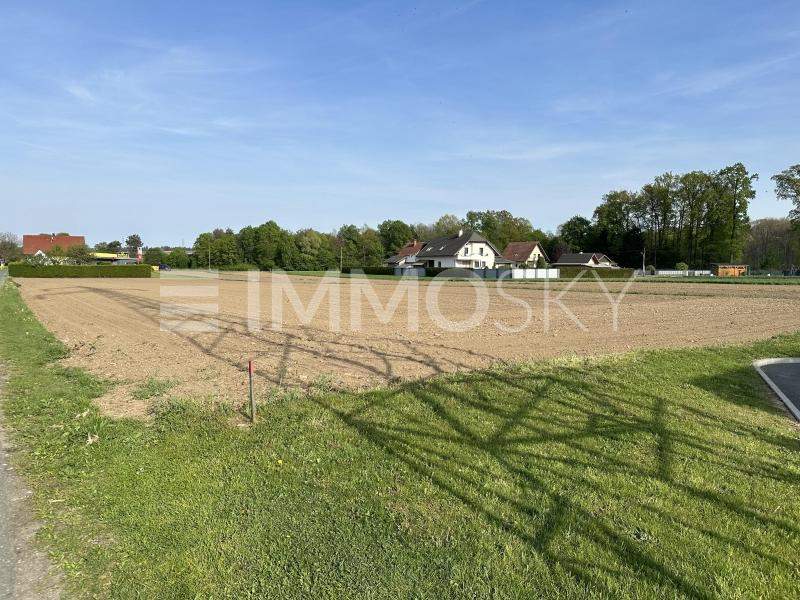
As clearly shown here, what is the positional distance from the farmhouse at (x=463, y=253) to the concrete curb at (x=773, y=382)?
6720cm

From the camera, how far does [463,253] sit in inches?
3078

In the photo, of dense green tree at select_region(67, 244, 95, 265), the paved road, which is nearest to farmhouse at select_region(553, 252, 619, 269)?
dense green tree at select_region(67, 244, 95, 265)

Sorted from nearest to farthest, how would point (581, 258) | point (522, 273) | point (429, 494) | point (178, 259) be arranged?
point (429, 494) < point (522, 273) < point (581, 258) < point (178, 259)

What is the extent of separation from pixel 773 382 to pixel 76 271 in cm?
7180

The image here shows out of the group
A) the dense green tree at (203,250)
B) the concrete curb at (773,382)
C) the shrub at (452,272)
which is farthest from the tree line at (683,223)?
the dense green tree at (203,250)

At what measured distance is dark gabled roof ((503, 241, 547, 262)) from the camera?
282ft

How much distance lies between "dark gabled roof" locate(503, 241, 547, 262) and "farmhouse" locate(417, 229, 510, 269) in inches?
122

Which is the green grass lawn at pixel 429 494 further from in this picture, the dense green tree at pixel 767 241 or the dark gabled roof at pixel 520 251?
the dense green tree at pixel 767 241

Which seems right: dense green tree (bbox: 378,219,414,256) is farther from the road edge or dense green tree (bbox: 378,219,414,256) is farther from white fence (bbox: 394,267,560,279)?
the road edge

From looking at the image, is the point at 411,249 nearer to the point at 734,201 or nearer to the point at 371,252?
the point at 371,252

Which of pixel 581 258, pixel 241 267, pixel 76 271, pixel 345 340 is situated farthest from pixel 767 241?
pixel 76 271

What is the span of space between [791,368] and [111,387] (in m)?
11.8

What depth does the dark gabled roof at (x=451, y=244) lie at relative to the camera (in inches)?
3098

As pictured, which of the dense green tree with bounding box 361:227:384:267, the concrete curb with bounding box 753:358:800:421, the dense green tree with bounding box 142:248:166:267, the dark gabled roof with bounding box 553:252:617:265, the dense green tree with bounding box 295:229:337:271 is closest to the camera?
the concrete curb with bounding box 753:358:800:421
